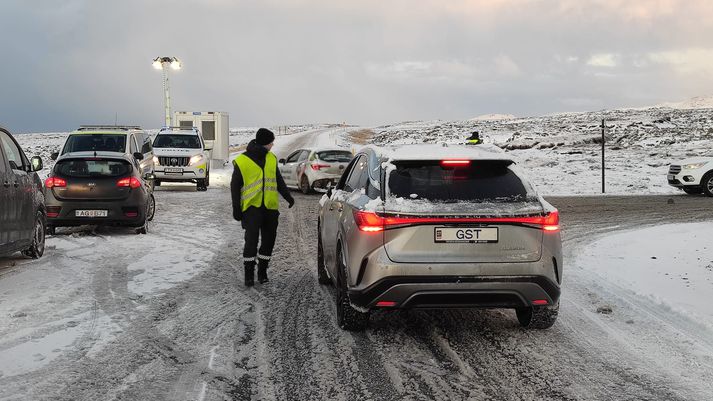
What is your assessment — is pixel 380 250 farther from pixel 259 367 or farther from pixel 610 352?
pixel 610 352

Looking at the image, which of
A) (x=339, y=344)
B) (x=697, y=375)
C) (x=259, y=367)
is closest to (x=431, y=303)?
(x=339, y=344)

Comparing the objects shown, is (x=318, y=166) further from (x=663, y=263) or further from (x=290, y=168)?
(x=663, y=263)

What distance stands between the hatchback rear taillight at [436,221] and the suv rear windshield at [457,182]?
190 millimetres

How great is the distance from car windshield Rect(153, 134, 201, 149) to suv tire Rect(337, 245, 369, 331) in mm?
18097

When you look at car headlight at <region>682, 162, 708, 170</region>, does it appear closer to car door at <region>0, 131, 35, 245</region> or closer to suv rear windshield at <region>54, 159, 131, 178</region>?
suv rear windshield at <region>54, 159, 131, 178</region>

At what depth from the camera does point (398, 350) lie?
5.29 m

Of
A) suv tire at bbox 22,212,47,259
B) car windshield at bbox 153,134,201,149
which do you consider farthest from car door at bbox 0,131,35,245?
car windshield at bbox 153,134,201,149

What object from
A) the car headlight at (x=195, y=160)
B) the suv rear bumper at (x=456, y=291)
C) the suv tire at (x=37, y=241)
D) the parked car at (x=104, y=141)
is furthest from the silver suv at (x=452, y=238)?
the car headlight at (x=195, y=160)

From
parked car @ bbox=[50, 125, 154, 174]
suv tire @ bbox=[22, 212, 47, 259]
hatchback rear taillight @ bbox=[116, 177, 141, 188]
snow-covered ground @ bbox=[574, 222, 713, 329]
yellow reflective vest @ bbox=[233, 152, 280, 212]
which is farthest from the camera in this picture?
parked car @ bbox=[50, 125, 154, 174]

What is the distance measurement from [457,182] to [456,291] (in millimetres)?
884

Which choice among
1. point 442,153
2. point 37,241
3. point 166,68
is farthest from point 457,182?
point 166,68

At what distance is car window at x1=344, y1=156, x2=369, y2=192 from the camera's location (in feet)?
19.9

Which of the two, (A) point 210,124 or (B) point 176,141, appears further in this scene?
(A) point 210,124

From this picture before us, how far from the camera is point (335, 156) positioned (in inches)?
792
